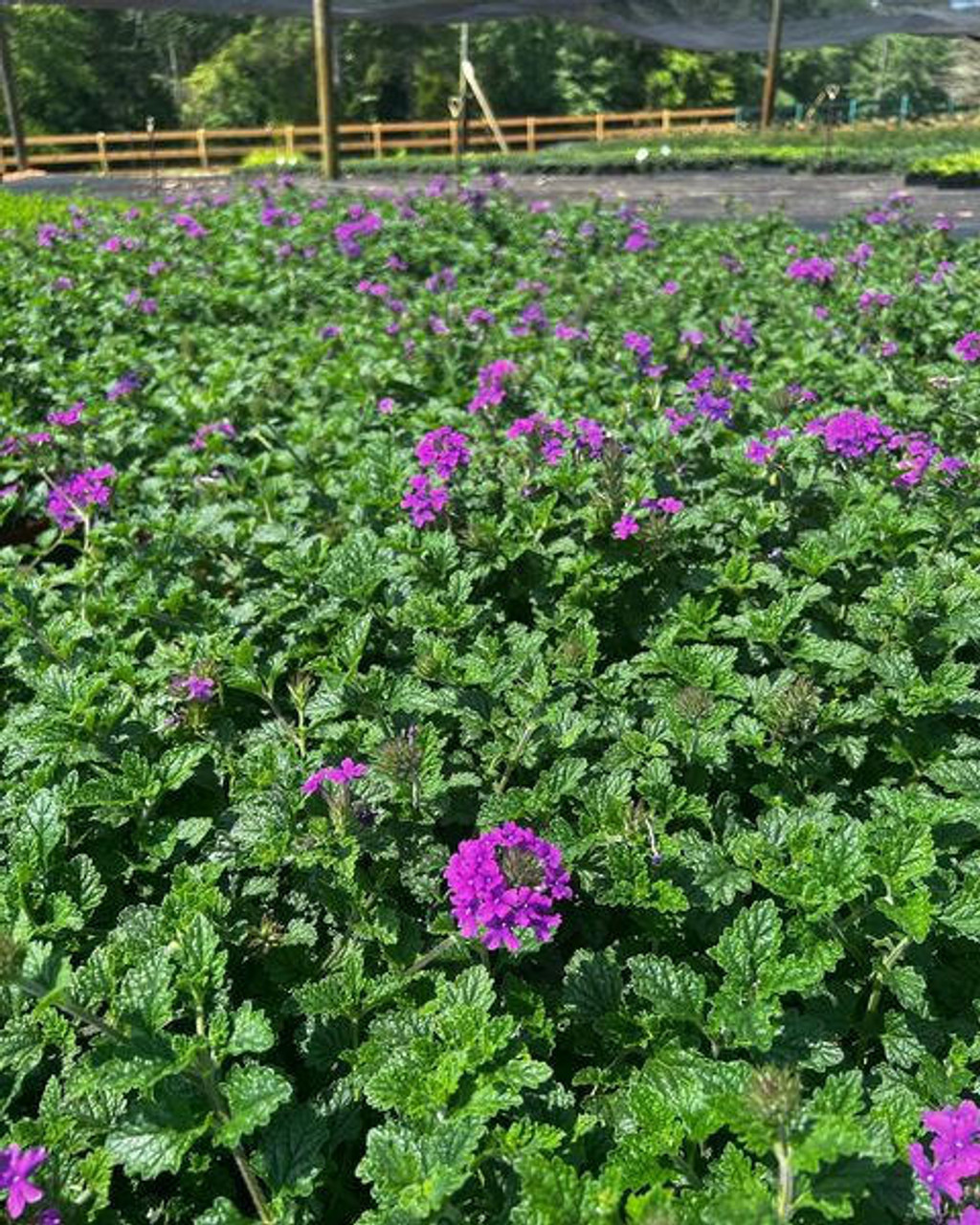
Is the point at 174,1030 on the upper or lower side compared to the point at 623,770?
lower

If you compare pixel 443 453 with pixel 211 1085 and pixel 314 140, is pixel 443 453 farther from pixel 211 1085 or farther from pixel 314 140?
pixel 314 140

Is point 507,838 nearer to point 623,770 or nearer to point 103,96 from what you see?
point 623,770

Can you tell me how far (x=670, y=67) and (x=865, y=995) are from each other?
45469 millimetres

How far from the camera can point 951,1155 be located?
1.27 meters

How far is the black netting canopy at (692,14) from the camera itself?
16172 millimetres

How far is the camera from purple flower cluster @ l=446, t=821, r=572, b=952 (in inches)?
62.1

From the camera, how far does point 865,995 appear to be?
1.88m

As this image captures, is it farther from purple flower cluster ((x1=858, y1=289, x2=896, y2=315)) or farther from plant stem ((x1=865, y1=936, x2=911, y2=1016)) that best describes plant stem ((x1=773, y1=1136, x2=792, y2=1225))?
purple flower cluster ((x1=858, y1=289, x2=896, y2=315))

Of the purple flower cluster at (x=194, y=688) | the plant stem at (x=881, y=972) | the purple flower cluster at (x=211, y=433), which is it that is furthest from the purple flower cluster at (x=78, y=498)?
the plant stem at (x=881, y=972)

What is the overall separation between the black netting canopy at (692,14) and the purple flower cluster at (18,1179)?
1558cm

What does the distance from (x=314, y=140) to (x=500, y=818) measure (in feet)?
118

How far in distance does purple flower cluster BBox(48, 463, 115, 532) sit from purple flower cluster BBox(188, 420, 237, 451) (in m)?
0.62

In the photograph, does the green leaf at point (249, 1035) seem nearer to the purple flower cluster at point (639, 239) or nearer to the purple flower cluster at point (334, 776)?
the purple flower cluster at point (334, 776)

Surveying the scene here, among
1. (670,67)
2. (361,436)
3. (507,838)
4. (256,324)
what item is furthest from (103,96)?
(507,838)
